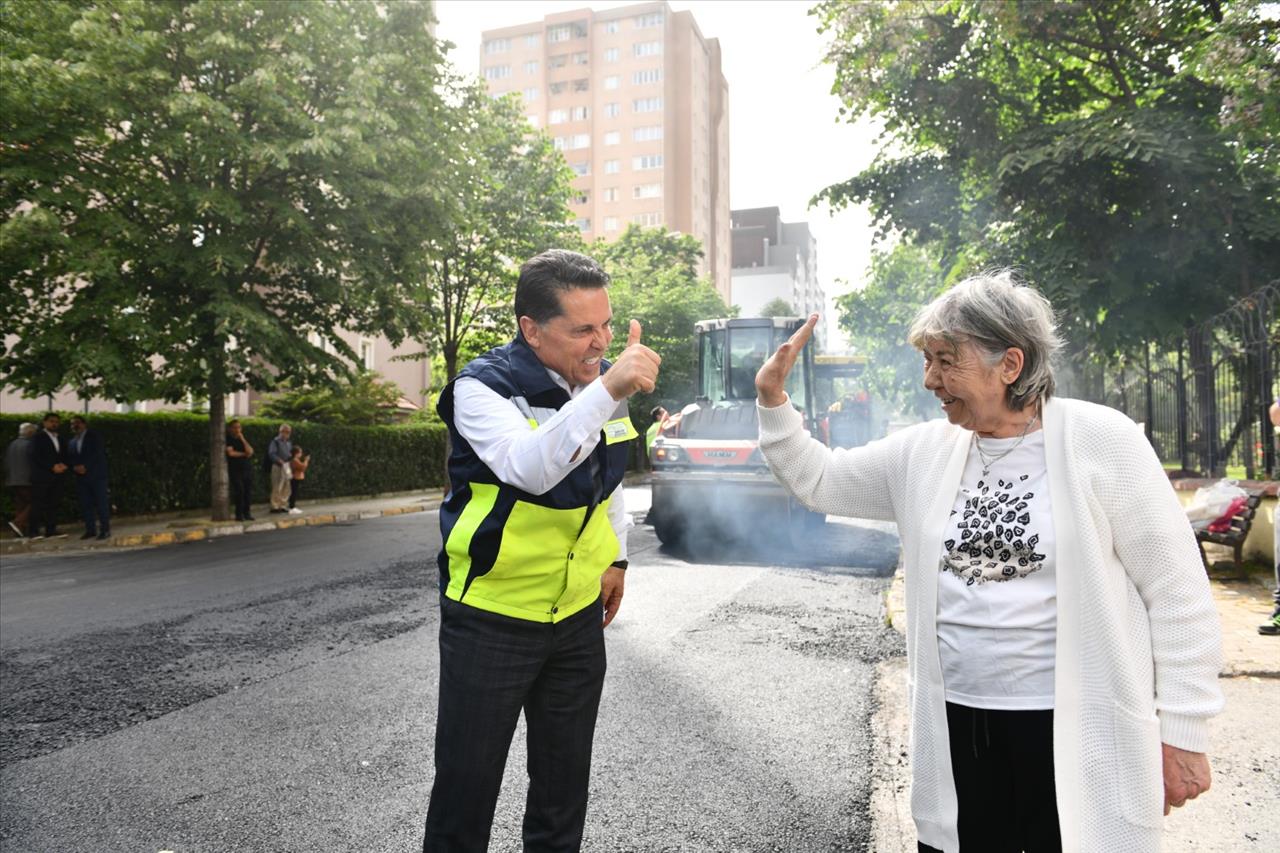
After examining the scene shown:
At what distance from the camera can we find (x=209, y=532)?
15281 millimetres

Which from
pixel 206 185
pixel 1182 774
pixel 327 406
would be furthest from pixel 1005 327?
pixel 327 406

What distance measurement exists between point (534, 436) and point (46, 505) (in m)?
15.4

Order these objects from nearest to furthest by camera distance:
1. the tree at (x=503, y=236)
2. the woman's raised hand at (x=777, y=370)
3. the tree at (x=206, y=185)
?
the woman's raised hand at (x=777, y=370)
the tree at (x=206, y=185)
the tree at (x=503, y=236)

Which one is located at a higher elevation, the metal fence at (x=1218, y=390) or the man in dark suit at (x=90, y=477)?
the metal fence at (x=1218, y=390)

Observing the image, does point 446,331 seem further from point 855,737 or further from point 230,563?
point 855,737

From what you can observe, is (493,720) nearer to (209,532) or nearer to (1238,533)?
(1238,533)

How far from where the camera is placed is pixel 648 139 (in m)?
77.1

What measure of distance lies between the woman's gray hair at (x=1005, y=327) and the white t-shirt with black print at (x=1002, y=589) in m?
0.13

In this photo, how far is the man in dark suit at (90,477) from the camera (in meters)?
13.9

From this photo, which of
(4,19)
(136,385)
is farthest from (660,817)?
(4,19)

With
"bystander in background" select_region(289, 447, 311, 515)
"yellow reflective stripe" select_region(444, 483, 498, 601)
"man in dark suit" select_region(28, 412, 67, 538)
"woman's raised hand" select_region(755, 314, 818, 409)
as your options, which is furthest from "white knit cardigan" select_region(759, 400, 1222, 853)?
"bystander in background" select_region(289, 447, 311, 515)

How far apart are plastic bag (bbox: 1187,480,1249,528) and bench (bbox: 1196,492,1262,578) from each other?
0.10m

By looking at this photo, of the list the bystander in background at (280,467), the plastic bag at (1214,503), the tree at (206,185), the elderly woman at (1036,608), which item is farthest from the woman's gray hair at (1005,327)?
the bystander in background at (280,467)

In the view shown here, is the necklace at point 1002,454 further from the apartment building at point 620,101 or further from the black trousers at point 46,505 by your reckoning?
the apartment building at point 620,101
